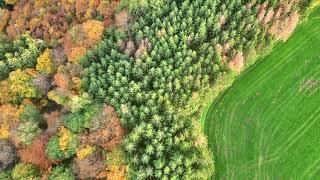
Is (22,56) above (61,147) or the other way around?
above

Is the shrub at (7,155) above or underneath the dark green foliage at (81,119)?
underneath

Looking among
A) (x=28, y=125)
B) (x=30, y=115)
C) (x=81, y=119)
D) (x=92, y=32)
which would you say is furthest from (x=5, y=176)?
(x=92, y=32)

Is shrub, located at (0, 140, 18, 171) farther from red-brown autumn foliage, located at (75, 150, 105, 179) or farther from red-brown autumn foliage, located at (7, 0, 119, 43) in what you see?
red-brown autumn foliage, located at (7, 0, 119, 43)

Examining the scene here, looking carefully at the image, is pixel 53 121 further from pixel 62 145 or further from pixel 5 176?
pixel 5 176

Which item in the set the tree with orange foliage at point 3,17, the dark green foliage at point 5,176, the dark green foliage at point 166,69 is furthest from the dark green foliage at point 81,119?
the tree with orange foliage at point 3,17

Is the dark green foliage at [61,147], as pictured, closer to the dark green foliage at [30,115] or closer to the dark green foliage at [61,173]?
the dark green foliage at [61,173]

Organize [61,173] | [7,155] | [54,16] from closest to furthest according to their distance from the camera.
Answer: [61,173] → [7,155] → [54,16]
